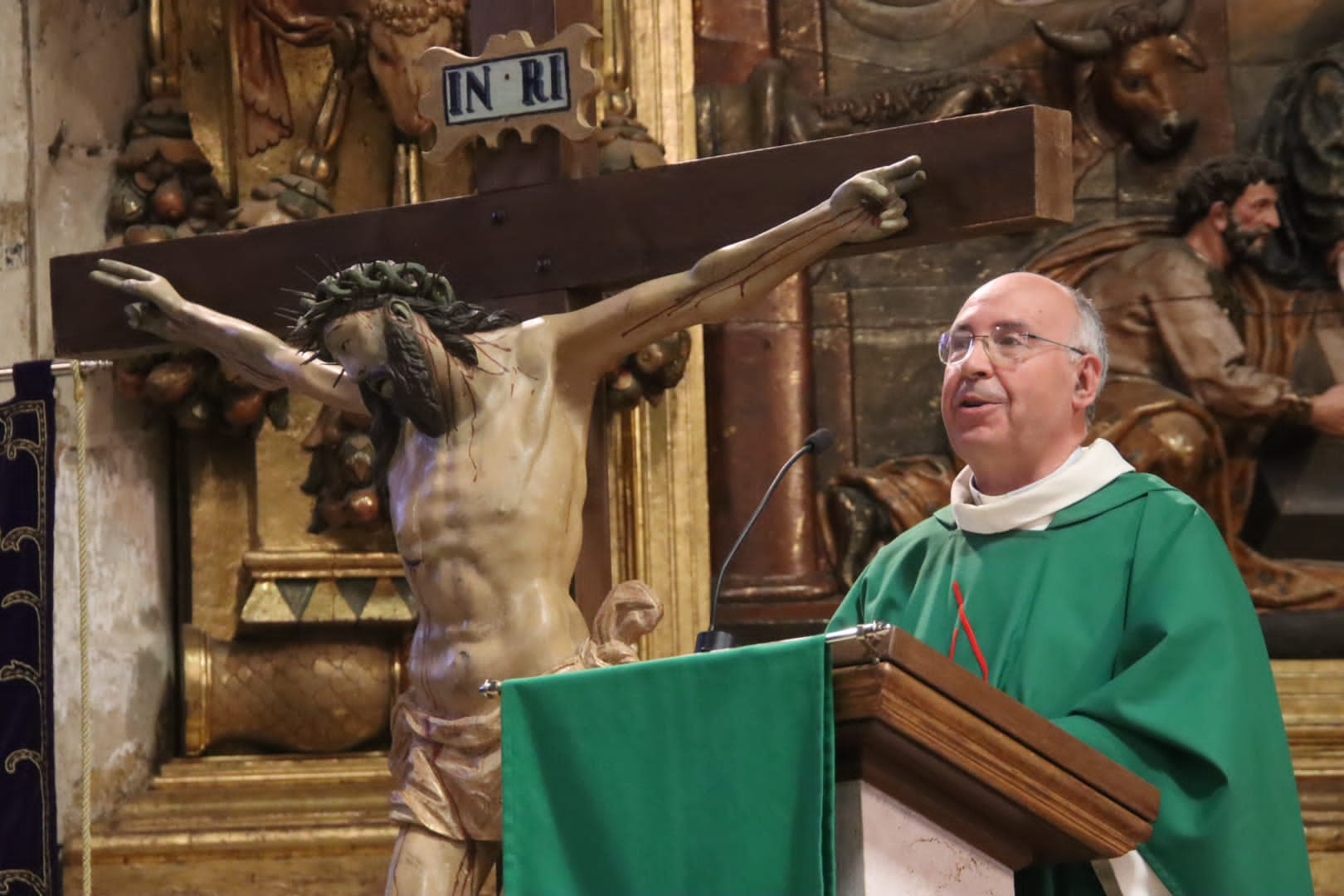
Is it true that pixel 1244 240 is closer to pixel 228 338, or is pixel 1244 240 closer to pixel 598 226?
pixel 598 226

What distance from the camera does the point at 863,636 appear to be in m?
2.17

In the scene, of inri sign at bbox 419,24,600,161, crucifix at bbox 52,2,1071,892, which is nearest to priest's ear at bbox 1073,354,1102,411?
crucifix at bbox 52,2,1071,892

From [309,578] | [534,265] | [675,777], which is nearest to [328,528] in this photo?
[309,578]

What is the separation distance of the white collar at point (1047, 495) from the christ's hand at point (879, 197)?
0.97 metres

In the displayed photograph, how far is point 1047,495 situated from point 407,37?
127 inches

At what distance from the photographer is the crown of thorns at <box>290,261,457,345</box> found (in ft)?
13.6

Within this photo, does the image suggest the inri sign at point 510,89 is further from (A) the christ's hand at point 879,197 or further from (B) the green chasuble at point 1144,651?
(B) the green chasuble at point 1144,651

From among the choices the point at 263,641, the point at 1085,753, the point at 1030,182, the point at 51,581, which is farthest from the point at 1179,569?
the point at 263,641

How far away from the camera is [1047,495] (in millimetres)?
3090

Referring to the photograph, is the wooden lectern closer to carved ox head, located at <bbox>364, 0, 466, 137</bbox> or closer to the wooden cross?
the wooden cross

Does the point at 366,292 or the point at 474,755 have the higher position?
the point at 366,292

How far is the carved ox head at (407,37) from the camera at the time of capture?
583 cm

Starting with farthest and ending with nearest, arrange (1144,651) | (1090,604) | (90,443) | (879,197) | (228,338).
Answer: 1. (90,443)
2. (228,338)
3. (879,197)
4. (1090,604)
5. (1144,651)

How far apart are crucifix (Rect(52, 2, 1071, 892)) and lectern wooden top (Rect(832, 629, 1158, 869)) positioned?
183 centimetres
